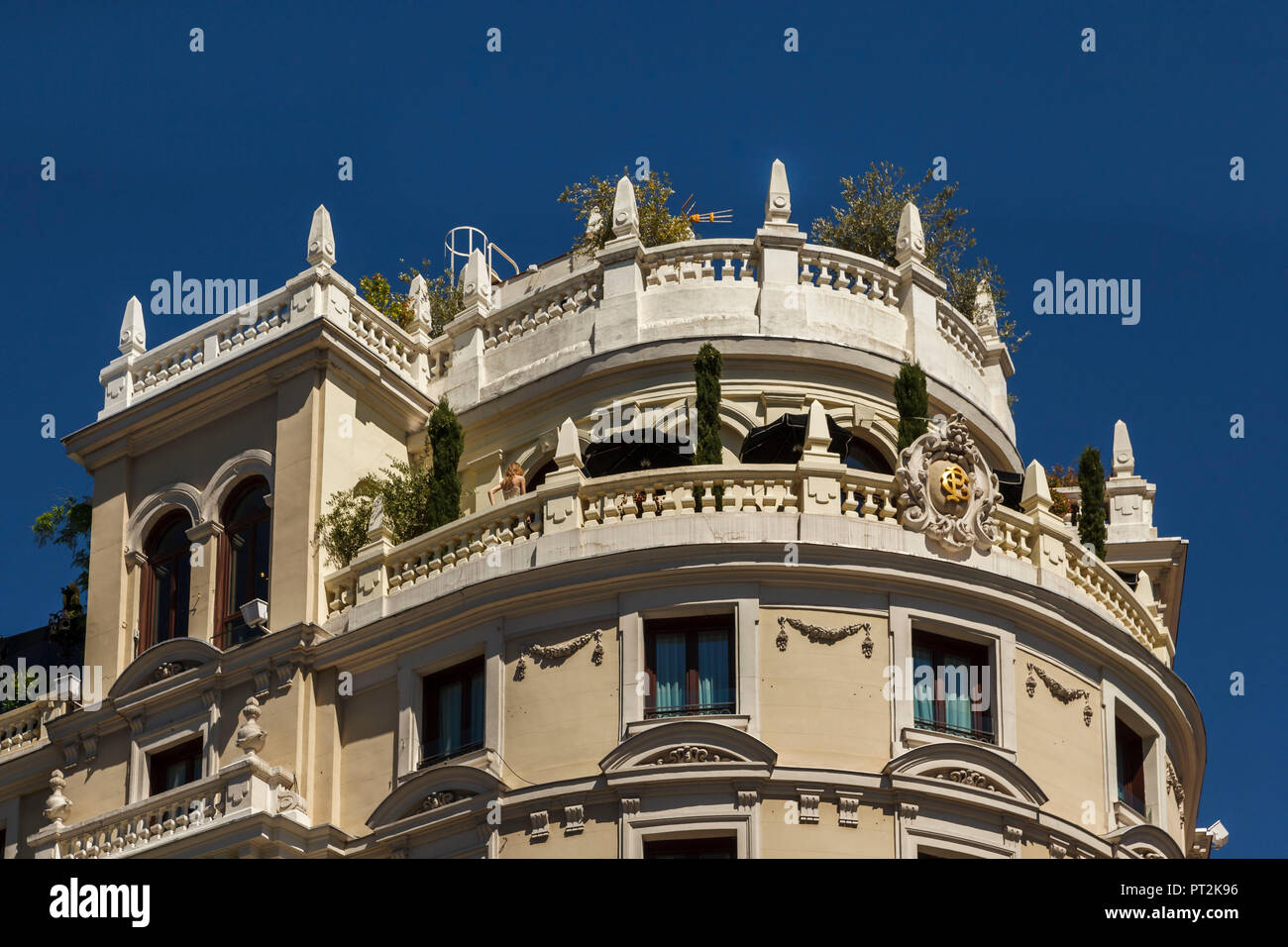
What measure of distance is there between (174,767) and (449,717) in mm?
5115

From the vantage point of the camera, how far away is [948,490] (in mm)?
41156

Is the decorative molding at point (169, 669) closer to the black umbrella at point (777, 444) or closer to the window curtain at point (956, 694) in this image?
the black umbrella at point (777, 444)

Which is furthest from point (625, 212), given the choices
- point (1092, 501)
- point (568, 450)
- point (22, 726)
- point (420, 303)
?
point (22, 726)

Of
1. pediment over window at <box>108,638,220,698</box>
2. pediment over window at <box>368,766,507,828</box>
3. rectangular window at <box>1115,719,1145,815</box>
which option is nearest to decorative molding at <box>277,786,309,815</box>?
pediment over window at <box>368,766,507,828</box>

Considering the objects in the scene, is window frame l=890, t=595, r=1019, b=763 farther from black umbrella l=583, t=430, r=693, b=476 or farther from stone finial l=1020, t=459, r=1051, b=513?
black umbrella l=583, t=430, r=693, b=476

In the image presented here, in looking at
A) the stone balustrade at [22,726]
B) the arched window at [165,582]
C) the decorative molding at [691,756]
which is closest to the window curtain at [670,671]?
the decorative molding at [691,756]

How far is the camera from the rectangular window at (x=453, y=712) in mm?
40688

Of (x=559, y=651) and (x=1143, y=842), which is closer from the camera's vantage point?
(x=559, y=651)

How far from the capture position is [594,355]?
44.9 m

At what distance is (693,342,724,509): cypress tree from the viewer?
4234cm

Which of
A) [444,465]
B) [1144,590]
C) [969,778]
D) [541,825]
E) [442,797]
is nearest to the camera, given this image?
[541,825]

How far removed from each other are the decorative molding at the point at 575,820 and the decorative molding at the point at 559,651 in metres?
2.26

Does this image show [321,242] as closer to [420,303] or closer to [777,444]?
[420,303]
